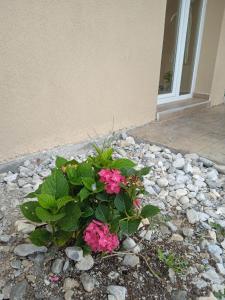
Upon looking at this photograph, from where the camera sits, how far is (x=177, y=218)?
175cm

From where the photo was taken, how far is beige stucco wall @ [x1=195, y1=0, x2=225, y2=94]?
4000 millimetres

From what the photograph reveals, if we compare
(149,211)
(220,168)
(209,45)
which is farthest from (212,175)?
(209,45)

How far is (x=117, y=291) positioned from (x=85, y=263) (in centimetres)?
18

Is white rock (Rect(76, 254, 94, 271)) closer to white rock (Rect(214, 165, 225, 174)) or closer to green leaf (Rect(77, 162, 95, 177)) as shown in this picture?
green leaf (Rect(77, 162, 95, 177))

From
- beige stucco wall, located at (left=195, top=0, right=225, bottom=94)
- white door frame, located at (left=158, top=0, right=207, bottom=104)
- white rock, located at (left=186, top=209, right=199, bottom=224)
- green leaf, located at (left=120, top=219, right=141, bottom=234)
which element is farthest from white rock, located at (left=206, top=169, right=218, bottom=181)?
beige stucco wall, located at (left=195, top=0, right=225, bottom=94)

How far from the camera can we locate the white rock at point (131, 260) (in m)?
1.33

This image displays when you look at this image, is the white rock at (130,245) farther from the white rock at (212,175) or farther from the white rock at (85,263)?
the white rock at (212,175)

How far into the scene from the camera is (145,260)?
1.34m

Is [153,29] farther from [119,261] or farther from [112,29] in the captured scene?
[119,261]

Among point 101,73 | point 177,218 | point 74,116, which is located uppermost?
point 101,73

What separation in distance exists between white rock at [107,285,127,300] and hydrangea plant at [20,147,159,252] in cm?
15

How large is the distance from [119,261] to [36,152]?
4.24ft

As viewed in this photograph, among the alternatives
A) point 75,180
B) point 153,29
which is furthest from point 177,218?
point 153,29

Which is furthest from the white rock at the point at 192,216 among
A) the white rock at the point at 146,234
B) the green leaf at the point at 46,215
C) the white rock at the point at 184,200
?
the green leaf at the point at 46,215
